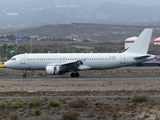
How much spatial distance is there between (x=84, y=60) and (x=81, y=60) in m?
0.71

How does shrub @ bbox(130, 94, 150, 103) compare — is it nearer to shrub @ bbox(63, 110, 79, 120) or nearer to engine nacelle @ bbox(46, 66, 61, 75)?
shrub @ bbox(63, 110, 79, 120)

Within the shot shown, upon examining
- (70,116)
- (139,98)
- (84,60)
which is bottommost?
(70,116)

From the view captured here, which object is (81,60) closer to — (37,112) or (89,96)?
(89,96)

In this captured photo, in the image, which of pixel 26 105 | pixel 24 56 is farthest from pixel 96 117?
pixel 24 56

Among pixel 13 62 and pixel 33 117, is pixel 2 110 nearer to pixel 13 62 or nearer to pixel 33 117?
pixel 33 117

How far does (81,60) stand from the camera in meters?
57.2

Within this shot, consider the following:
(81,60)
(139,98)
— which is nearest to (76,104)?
(139,98)

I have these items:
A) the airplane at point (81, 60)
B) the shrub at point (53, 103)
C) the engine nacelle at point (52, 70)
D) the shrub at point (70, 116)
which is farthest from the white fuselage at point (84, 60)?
the shrub at point (70, 116)

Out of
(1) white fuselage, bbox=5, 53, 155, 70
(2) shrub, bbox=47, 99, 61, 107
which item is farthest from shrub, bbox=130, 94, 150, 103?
(1) white fuselage, bbox=5, 53, 155, 70

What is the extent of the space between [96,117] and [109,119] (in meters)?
0.89

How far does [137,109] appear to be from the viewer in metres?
31.3

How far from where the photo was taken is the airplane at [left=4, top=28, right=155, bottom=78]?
56.9 m

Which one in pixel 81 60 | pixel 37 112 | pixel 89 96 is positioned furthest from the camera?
pixel 81 60

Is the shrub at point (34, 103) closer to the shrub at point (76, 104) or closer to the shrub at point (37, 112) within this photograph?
the shrub at point (76, 104)
